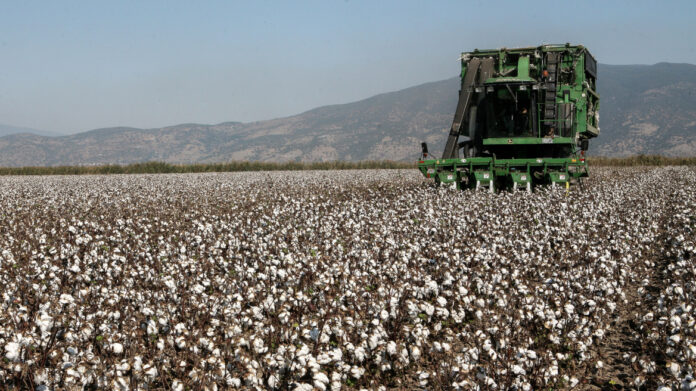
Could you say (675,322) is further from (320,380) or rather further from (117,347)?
(117,347)

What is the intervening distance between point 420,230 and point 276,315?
5259 mm

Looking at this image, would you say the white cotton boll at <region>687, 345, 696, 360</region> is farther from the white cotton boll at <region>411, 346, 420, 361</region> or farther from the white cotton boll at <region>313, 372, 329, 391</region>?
the white cotton boll at <region>313, 372, 329, 391</region>

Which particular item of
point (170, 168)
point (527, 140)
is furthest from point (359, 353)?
point (170, 168)

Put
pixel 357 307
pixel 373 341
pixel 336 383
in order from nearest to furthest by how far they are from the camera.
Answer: pixel 336 383 → pixel 373 341 → pixel 357 307

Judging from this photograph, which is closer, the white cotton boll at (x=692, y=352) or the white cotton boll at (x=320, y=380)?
the white cotton boll at (x=320, y=380)

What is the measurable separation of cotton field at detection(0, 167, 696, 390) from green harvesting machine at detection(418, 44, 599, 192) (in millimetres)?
6453

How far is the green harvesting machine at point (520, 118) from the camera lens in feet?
61.8

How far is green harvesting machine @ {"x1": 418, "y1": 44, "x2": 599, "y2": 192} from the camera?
18.8 m

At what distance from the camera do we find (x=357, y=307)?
6.16 m

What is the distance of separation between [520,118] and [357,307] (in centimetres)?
1497

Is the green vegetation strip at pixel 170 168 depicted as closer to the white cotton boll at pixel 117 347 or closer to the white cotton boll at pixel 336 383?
the white cotton boll at pixel 117 347

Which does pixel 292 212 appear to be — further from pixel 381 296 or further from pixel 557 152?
pixel 557 152

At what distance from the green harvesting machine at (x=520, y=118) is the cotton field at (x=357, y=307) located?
6453 mm

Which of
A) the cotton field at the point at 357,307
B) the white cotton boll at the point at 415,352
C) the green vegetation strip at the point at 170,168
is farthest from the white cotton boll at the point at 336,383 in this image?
the green vegetation strip at the point at 170,168
